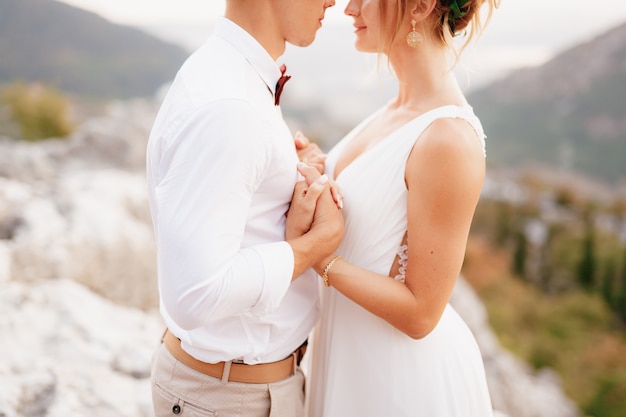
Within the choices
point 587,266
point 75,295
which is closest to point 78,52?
point 75,295

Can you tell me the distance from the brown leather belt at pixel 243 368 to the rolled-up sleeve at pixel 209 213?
1.11ft

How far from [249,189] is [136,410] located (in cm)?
146

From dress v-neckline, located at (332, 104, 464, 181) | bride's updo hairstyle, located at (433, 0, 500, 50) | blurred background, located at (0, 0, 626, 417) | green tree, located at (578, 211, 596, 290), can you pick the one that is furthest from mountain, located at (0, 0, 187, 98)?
green tree, located at (578, 211, 596, 290)

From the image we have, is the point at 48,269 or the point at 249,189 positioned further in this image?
the point at 48,269

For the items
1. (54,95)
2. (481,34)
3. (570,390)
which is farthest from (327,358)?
(570,390)

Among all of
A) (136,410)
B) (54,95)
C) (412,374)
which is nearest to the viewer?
(412,374)

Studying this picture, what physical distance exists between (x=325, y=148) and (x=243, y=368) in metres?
20.8

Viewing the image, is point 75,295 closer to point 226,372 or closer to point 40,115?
point 226,372

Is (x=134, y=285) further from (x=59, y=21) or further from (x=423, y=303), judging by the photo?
(x=59, y=21)

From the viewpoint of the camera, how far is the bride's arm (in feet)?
5.40

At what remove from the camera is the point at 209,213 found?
1.26 m

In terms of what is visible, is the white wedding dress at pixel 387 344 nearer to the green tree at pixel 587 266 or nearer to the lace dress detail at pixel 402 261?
the lace dress detail at pixel 402 261

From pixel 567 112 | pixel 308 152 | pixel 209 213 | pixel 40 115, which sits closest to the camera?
pixel 209 213

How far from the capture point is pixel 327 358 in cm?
199
